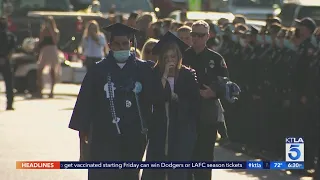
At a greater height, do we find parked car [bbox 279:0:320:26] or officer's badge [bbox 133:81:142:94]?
parked car [bbox 279:0:320:26]

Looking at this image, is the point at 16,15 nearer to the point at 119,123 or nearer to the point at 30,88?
the point at 30,88

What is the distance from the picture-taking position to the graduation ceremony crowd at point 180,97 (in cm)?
938

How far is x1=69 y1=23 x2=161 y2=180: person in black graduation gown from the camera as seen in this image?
30.6ft

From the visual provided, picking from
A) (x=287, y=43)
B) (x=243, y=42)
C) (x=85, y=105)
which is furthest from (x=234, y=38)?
(x=85, y=105)

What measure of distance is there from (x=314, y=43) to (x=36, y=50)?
1243 cm

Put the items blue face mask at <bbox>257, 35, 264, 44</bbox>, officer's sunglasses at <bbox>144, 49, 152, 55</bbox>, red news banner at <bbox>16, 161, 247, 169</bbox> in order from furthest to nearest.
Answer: blue face mask at <bbox>257, 35, 264, 44</bbox> → officer's sunglasses at <bbox>144, 49, 152, 55</bbox> → red news banner at <bbox>16, 161, 247, 169</bbox>

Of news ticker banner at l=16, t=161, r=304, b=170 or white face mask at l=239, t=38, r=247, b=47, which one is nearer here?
news ticker banner at l=16, t=161, r=304, b=170

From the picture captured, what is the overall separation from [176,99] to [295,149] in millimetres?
4369

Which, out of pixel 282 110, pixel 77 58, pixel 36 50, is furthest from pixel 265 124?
pixel 77 58

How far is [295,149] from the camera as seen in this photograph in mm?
13867

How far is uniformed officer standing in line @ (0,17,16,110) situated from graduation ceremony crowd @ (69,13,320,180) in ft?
22.0

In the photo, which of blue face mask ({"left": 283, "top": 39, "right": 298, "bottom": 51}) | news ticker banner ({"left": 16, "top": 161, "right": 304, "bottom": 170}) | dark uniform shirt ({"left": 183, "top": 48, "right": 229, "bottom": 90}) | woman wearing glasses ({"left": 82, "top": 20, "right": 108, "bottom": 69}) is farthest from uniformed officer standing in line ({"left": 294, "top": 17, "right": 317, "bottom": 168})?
woman wearing glasses ({"left": 82, "top": 20, "right": 108, "bottom": 69})

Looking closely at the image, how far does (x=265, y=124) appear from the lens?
1529 centimetres

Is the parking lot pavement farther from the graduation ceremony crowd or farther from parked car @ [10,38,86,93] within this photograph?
parked car @ [10,38,86,93]
